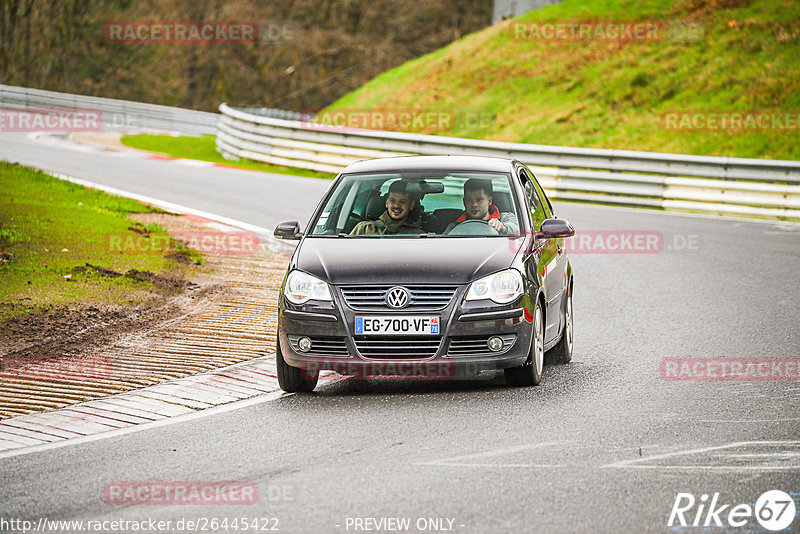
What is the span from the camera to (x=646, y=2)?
36625 millimetres

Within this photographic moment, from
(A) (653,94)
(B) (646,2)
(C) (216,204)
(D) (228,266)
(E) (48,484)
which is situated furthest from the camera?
(B) (646,2)

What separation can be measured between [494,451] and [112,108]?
34.0m

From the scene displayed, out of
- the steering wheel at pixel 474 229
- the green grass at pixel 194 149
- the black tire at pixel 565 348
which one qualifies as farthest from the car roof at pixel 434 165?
the green grass at pixel 194 149

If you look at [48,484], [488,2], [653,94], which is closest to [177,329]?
[48,484]

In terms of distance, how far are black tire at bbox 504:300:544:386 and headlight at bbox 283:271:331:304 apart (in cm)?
146

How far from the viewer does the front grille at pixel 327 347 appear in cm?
804

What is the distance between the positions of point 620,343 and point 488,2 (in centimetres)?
5165

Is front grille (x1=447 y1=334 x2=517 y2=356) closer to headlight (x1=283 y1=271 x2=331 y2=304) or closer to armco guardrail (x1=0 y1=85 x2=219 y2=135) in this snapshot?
headlight (x1=283 y1=271 x2=331 y2=304)

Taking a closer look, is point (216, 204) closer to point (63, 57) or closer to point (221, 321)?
point (221, 321)

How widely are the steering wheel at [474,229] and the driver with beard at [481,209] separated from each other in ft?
0.16

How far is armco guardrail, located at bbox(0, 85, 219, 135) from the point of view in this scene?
37.7 m

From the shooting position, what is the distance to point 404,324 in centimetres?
792

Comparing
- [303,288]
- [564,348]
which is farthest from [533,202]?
[303,288]

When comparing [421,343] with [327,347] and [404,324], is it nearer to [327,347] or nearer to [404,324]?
[404,324]
